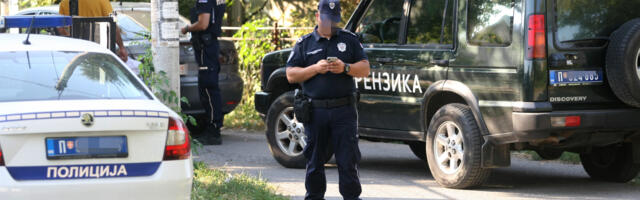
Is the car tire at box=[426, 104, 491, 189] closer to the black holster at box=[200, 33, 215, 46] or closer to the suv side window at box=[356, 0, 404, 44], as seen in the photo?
the suv side window at box=[356, 0, 404, 44]

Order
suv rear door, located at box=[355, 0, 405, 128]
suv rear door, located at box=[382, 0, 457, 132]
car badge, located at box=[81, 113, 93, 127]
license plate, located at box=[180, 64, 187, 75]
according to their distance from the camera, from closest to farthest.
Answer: car badge, located at box=[81, 113, 93, 127] < suv rear door, located at box=[382, 0, 457, 132] < suv rear door, located at box=[355, 0, 405, 128] < license plate, located at box=[180, 64, 187, 75]

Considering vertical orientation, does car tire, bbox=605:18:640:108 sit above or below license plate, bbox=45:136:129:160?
above

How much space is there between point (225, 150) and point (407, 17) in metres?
3.03

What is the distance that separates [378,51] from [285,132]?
1.24m

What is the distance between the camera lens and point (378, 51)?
356 inches

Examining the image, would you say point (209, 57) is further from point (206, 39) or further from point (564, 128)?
point (564, 128)

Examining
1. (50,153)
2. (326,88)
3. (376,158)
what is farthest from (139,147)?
(376,158)

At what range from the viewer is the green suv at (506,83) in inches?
298

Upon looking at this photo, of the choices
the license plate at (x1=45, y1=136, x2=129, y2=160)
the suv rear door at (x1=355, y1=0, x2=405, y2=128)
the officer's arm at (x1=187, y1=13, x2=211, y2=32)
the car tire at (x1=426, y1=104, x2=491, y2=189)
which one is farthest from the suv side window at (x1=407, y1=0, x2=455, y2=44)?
the license plate at (x1=45, y1=136, x2=129, y2=160)

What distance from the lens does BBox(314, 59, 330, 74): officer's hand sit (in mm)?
6844

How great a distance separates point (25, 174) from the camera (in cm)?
→ 523

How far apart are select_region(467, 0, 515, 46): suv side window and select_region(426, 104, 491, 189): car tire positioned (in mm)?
565

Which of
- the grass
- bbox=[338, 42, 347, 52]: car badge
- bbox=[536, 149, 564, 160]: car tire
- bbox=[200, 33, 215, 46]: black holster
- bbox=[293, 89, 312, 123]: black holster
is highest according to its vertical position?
bbox=[200, 33, 215, 46]: black holster

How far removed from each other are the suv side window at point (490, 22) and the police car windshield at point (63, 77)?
115 inches
